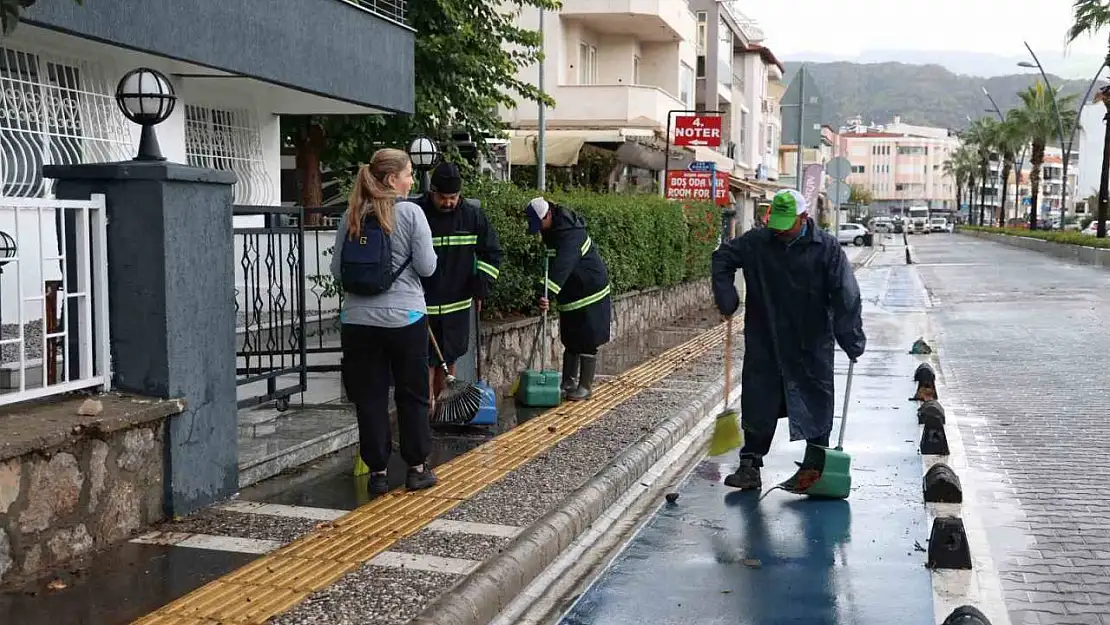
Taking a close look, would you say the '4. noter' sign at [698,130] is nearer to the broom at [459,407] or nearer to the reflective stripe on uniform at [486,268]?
the reflective stripe on uniform at [486,268]

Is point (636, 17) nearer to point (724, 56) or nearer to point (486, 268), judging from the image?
point (724, 56)

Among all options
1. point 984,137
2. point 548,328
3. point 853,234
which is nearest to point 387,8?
point 548,328

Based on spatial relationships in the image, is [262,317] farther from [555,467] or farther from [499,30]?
[499,30]

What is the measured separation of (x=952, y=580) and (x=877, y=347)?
405 inches

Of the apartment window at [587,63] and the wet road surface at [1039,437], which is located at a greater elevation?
the apartment window at [587,63]

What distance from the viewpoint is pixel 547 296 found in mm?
9883

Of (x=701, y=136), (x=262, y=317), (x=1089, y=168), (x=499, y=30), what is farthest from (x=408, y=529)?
(x=1089, y=168)

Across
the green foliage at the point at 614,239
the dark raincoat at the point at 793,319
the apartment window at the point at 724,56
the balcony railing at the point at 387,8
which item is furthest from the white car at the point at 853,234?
the dark raincoat at the point at 793,319

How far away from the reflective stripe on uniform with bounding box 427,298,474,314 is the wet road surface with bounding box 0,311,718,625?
3.50 feet

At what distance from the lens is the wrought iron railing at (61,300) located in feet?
18.6

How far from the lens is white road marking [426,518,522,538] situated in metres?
5.96

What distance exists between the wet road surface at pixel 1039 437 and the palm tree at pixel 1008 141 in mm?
64986

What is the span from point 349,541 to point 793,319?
9.98 feet

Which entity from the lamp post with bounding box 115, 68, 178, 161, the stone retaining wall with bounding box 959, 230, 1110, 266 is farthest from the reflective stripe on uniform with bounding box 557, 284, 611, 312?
the stone retaining wall with bounding box 959, 230, 1110, 266
